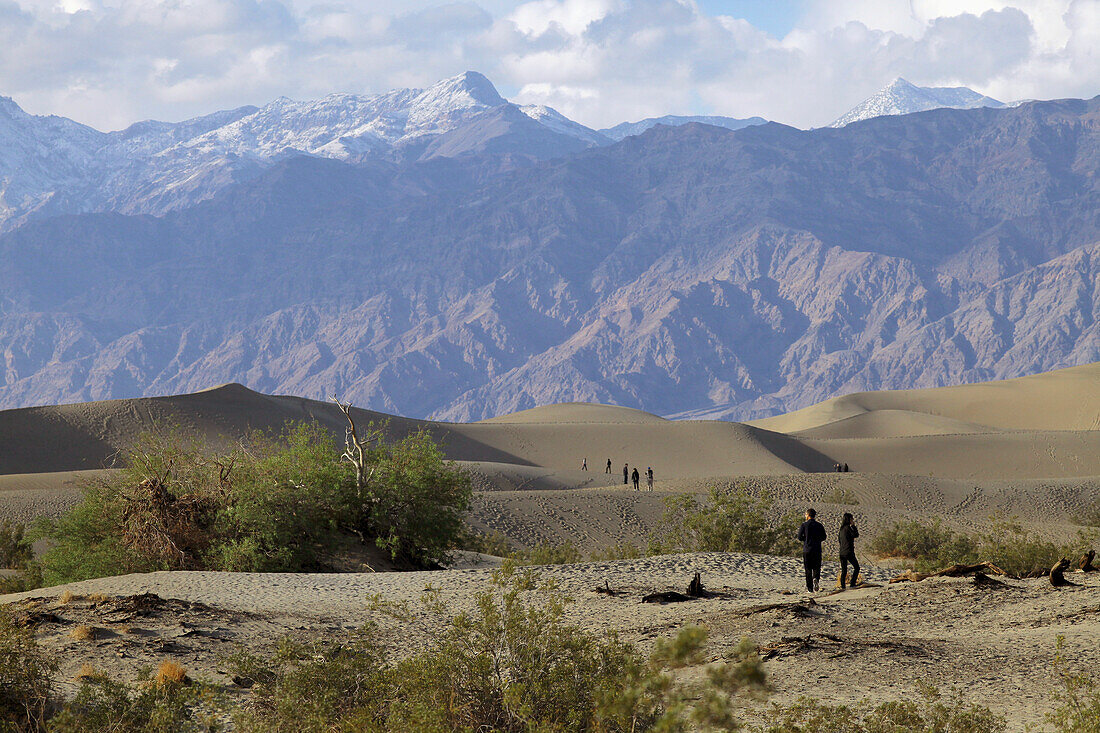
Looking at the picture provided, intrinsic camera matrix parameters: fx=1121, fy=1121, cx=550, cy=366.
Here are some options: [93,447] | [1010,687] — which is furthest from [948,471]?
[1010,687]

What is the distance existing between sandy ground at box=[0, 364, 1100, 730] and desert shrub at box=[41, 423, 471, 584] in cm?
220

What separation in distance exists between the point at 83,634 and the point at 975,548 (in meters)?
22.5

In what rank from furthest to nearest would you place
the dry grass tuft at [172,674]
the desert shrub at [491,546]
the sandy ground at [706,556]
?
the desert shrub at [491,546], the sandy ground at [706,556], the dry grass tuft at [172,674]

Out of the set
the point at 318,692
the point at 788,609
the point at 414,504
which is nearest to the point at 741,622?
the point at 788,609

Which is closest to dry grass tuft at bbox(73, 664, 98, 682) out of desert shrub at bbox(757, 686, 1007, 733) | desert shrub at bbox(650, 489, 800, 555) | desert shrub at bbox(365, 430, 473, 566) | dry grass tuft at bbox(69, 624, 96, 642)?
dry grass tuft at bbox(69, 624, 96, 642)

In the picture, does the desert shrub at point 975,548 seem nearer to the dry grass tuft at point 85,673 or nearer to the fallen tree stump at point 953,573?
the fallen tree stump at point 953,573

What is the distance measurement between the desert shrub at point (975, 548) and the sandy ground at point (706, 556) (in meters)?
3.61

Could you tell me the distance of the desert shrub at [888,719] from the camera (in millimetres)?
9242

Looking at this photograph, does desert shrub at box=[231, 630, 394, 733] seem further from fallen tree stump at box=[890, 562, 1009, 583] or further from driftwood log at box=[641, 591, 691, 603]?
fallen tree stump at box=[890, 562, 1009, 583]

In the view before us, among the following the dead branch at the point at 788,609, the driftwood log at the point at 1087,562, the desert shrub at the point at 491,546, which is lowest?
the desert shrub at the point at 491,546

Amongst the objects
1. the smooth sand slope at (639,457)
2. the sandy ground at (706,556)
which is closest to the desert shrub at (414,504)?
the sandy ground at (706,556)

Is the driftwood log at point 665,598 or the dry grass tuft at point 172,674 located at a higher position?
the driftwood log at point 665,598

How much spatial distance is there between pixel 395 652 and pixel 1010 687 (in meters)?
7.17

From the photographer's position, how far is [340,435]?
76.8 m
